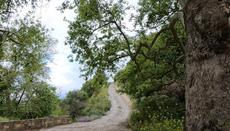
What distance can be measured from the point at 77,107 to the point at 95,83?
2156cm

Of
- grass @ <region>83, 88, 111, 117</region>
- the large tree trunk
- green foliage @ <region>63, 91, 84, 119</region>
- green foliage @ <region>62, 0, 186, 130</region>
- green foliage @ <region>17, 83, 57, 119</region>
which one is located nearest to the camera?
the large tree trunk

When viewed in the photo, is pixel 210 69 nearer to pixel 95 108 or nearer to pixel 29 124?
pixel 29 124

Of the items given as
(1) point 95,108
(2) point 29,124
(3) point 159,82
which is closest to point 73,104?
(1) point 95,108

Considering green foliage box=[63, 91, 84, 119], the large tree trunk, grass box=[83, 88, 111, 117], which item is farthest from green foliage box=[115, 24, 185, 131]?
grass box=[83, 88, 111, 117]

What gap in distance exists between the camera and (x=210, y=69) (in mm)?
5492

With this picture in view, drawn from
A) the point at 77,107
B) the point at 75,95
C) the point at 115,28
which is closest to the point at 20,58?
the point at 115,28

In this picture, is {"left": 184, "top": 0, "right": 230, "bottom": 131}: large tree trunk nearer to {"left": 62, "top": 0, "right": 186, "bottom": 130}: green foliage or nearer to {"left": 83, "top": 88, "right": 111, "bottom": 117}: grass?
{"left": 62, "top": 0, "right": 186, "bottom": 130}: green foliage

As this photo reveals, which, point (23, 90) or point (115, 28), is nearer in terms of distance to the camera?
point (115, 28)

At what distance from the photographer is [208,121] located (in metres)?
5.32

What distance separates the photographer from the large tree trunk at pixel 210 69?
17.5 ft

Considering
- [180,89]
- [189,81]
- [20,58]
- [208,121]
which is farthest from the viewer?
[180,89]

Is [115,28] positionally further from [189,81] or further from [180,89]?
[189,81]

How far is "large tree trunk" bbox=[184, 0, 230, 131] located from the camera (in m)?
5.32

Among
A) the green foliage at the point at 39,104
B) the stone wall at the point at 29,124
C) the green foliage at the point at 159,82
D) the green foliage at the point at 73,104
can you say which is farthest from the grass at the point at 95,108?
the green foliage at the point at 159,82
